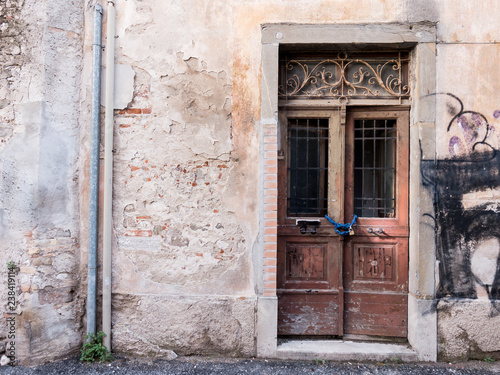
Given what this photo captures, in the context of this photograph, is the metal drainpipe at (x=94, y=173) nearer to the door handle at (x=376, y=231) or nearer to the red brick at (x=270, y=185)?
the red brick at (x=270, y=185)

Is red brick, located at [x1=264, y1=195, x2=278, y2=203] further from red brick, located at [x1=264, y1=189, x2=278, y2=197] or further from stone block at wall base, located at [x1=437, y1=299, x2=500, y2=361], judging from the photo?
stone block at wall base, located at [x1=437, y1=299, x2=500, y2=361]

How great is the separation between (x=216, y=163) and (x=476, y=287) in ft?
9.36

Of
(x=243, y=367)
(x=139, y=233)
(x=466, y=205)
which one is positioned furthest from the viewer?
(x=139, y=233)

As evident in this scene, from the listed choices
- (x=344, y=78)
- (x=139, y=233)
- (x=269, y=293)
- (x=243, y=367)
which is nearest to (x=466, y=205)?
(x=344, y=78)

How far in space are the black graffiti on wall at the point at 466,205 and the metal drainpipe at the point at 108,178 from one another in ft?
10.3

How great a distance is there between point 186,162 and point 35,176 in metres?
1.43

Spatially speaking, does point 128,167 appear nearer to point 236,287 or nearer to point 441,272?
point 236,287

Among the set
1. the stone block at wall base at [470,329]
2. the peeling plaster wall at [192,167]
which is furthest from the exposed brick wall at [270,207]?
the stone block at wall base at [470,329]

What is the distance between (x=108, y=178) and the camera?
11.2 ft

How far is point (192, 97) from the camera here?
3441 millimetres

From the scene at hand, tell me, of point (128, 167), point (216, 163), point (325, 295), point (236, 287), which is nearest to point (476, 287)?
point (325, 295)

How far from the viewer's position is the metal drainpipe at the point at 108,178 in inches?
134

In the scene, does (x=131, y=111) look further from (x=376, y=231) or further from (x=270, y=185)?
(x=376, y=231)

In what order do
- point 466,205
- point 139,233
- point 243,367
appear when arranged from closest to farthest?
point 243,367 < point 466,205 < point 139,233
